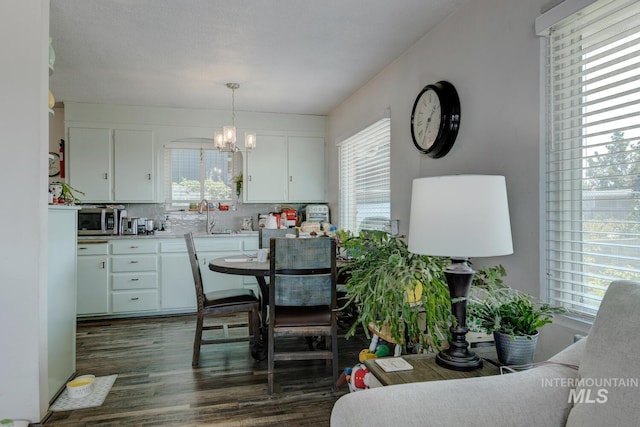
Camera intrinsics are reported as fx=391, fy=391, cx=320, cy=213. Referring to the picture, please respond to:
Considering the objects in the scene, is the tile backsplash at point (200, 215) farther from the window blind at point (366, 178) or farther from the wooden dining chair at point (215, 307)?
the wooden dining chair at point (215, 307)

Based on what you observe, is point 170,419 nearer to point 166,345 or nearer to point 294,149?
point 166,345

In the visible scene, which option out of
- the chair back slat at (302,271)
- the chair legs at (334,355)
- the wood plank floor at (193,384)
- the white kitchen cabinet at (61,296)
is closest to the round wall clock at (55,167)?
the wood plank floor at (193,384)

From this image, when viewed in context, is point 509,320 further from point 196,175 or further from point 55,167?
point 55,167

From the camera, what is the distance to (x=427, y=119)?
2.82 meters

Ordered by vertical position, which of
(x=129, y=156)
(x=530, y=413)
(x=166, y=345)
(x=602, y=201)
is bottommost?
(x=166, y=345)

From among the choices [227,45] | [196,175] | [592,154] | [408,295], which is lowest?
[408,295]

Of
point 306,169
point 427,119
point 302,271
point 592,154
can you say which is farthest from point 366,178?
point 592,154

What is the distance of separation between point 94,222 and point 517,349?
4.53m

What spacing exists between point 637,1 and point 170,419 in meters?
2.89

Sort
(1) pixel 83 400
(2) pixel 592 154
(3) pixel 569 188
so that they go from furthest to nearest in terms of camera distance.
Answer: (1) pixel 83 400 → (3) pixel 569 188 → (2) pixel 592 154

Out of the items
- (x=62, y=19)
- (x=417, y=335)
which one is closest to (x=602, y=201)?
(x=417, y=335)

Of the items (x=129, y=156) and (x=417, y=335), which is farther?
(x=129, y=156)

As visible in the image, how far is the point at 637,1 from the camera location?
145 centimetres

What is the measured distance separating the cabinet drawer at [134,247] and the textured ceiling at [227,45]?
64.1 inches
